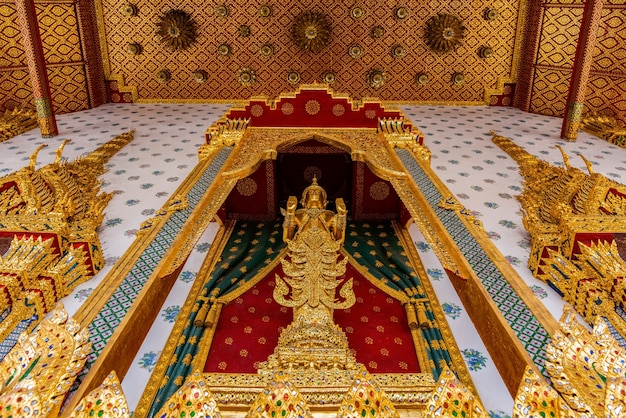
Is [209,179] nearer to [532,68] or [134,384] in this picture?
[134,384]

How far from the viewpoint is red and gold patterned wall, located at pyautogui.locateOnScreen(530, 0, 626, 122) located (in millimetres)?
8086

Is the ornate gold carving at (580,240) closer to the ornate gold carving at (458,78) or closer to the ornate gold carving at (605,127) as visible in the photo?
the ornate gold carving at (605,127)

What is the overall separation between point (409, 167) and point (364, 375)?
11.6 ft

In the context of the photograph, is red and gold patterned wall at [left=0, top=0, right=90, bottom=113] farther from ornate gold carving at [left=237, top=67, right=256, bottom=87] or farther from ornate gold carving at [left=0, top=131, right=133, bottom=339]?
ornate gold carving at [left=0, top=131, right=133, bottom=339]

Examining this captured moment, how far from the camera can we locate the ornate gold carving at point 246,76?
964 cm

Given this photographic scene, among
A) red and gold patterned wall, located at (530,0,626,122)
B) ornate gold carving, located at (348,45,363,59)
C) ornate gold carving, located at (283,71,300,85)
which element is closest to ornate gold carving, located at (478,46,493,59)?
red and gold patterned wall, located at (530,0,626,122)

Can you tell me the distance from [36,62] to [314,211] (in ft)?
18.3

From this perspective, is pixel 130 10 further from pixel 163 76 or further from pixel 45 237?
pixel 45 237

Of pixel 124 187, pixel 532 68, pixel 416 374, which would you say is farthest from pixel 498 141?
pixel 124 187

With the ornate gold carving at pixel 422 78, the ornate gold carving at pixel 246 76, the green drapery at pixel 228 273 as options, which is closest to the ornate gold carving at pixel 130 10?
the ornate gold carving at pixel 246 76

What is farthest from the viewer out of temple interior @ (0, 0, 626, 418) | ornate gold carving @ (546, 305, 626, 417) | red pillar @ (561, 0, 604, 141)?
red pillar @ (561, 0, 604, 141)

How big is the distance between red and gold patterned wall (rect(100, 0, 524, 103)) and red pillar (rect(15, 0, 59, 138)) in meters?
2.89

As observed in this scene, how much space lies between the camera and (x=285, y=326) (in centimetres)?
425

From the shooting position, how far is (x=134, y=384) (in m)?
3.02
